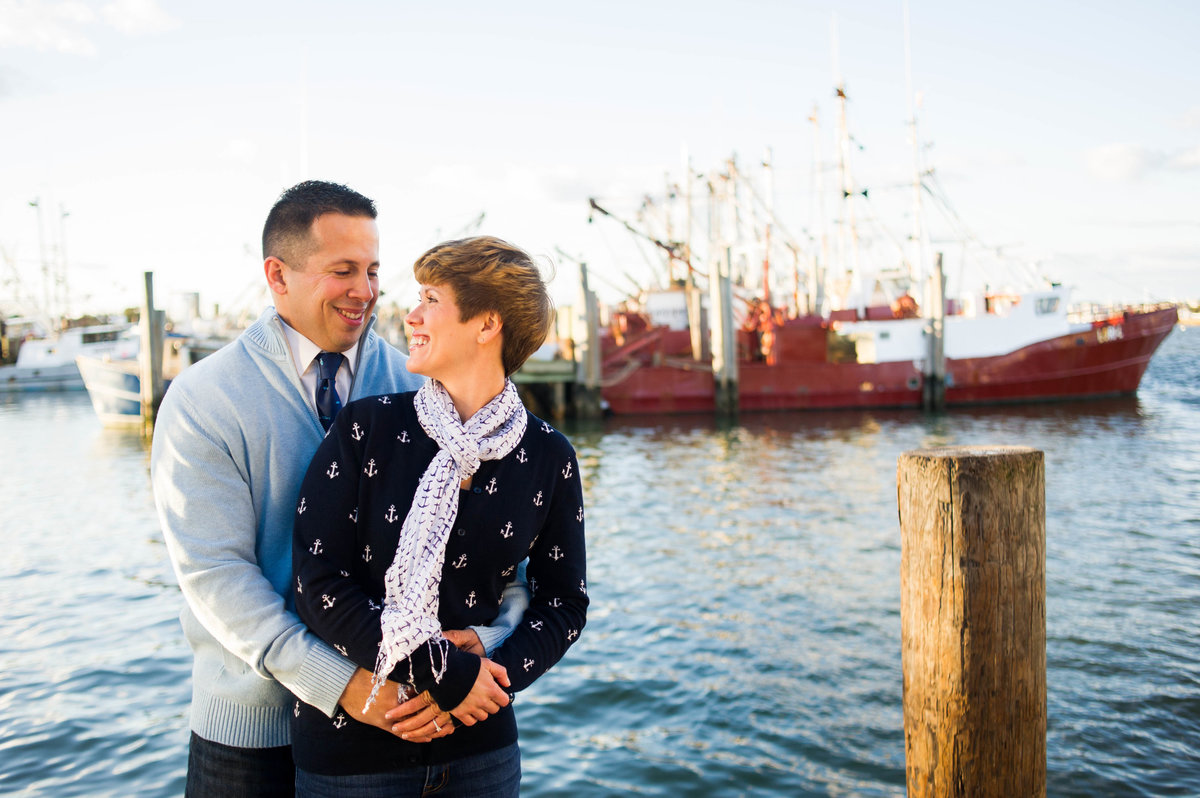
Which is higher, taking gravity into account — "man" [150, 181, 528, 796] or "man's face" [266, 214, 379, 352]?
"man's face" [266, 214, 379, 352]

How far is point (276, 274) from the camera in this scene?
2486 millimetres

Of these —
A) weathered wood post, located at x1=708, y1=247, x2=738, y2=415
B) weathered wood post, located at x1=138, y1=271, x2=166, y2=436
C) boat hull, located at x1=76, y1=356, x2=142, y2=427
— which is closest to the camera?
weathered wood post, located at x1=138, y1=271, x2=166, y2=436

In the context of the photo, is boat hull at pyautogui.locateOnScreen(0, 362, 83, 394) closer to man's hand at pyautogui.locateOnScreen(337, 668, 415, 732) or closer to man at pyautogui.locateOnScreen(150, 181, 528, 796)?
man at pyautogui.locateOnScreen(150, 181, 528, 796)

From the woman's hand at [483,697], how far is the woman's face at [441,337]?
707mm

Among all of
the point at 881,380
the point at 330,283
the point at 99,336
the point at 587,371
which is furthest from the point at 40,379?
the point at 330,283

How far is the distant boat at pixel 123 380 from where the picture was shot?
2852 centimetres

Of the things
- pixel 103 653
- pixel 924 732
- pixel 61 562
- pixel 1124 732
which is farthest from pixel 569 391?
pixel 924 732

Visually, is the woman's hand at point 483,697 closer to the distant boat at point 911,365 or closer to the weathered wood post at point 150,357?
the distant boat at point 911,365

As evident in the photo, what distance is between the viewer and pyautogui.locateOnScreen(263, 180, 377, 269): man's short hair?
2.44 metres

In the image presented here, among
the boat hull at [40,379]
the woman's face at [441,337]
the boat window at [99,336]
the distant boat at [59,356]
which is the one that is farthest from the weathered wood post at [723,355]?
the boat window at [99,336]

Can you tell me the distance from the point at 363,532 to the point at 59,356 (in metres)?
60.1

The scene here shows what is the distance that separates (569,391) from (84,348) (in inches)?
1413

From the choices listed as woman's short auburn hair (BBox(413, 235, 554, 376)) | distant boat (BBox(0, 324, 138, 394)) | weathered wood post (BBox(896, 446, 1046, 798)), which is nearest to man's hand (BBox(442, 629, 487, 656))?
woman's short auburn hair (BBox(413, 235, 554, 376))

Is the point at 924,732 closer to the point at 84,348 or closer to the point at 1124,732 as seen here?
the point at 1124,732
